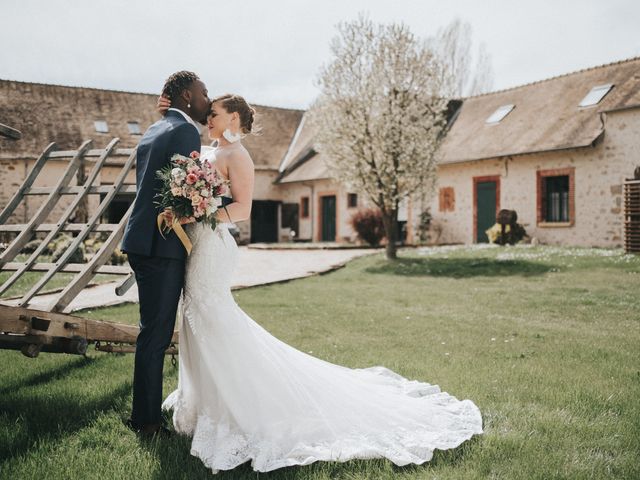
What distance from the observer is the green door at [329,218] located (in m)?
28.3

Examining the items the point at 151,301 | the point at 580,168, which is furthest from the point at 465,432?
the point at 580,168

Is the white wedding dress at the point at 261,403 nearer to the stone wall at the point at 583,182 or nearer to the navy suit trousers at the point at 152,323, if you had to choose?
the navy suit trousers at the point at 152,323

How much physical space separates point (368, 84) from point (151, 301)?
14.3 m

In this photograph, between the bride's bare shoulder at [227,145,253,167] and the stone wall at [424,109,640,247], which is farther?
the stone wall at [424,109,640,247]

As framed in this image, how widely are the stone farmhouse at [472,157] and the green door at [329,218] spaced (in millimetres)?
52

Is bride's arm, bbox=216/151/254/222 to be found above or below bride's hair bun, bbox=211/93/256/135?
below

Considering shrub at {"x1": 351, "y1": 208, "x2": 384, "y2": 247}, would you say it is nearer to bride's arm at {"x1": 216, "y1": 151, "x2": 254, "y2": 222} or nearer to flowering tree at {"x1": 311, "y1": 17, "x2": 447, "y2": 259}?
flowering tree at {"x1": 311, "y1": 17, "x2": 447, "y2": 259}

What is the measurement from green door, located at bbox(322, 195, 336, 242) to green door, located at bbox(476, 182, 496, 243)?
7.82 meters

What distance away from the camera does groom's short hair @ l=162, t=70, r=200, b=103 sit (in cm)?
362

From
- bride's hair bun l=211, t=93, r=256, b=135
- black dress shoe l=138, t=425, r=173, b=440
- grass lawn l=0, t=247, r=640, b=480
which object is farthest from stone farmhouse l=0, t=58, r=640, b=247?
black dress shoe l=138, t=425, r=173, b=440

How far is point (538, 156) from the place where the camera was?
20.4 meters

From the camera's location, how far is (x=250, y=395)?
3.47 meters

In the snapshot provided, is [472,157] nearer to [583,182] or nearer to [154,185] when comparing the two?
[583,182]

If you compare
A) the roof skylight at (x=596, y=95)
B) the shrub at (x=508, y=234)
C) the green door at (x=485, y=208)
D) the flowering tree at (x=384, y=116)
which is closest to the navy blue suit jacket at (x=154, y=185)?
the flowering tree at (x=384, y=116)
